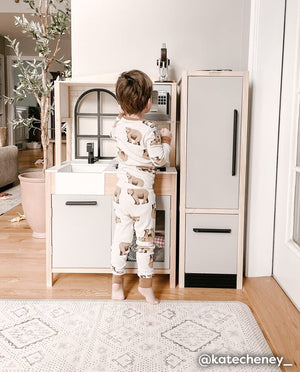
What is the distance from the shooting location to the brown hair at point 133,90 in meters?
2.07

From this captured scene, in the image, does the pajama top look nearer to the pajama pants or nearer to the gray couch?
the pajama pants

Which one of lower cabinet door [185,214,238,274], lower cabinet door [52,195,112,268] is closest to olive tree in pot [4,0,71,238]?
lower cabinet door [52,195,112,268]

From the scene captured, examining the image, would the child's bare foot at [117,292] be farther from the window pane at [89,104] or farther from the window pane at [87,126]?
the window pane at [89,104]

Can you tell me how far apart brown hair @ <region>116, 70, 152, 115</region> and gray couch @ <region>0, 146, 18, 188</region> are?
364cm

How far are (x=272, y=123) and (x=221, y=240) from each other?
73 cm

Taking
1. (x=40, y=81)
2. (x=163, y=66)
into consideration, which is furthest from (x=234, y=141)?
(x=40, y=81)

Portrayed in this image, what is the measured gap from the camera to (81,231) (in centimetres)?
242

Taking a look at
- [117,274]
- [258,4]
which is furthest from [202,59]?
[117,274]

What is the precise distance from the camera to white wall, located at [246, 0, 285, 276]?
7.85 ft

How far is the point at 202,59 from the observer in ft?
9.40

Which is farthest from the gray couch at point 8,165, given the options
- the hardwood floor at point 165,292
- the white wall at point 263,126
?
the white wall at point 263,126

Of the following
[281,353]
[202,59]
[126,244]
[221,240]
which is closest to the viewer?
[281,353]

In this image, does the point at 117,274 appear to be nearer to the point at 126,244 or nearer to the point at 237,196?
the point at 126,244

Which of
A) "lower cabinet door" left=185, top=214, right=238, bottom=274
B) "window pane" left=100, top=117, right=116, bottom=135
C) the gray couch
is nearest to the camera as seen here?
"lower cabinet door" left=185, top=214, right=238, bottom=274
